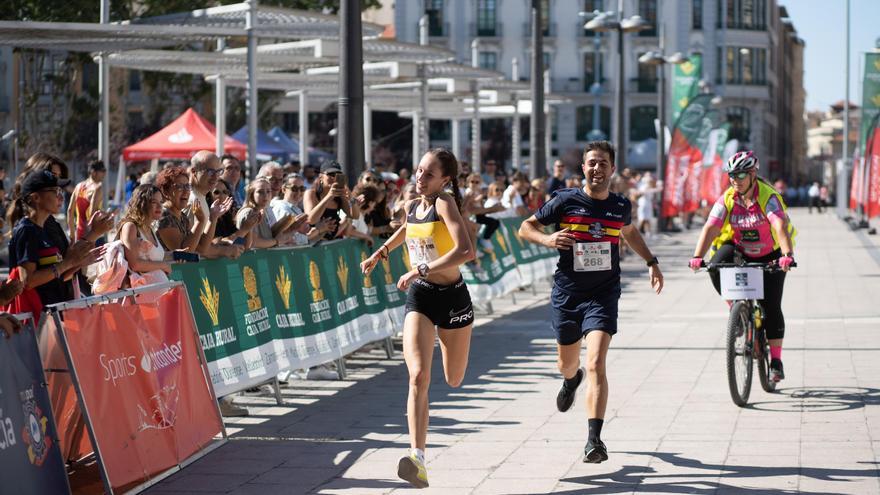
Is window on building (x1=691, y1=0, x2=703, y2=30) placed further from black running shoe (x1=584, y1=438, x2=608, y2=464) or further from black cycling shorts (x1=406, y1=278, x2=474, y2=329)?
black cycling shorts (x1=406, y1=278, x2=474, y2=329)

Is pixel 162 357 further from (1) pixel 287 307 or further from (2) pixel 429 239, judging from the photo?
(1) pixel 287 307

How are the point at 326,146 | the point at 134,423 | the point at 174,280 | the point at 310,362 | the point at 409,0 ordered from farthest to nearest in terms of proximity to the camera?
1. the point at 409,0
2. the point at 326,146
3. the point at 310,362
4. the point at 174,280
5. the point at 134,423

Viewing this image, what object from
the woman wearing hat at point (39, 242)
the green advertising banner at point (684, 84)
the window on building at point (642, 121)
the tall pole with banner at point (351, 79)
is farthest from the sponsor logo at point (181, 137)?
the window on building at point (642, 121)

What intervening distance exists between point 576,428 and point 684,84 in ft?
112

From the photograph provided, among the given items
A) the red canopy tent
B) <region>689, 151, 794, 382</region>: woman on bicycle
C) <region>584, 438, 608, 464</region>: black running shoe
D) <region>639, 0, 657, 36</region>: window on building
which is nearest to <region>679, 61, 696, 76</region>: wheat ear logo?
the red canopy tent

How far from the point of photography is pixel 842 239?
40594mm

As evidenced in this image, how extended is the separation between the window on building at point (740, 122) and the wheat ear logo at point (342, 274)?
283 ft

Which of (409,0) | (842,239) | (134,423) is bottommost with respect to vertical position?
(842,239)

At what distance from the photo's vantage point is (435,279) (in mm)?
8047

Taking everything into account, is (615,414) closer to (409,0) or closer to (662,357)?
(662,357)

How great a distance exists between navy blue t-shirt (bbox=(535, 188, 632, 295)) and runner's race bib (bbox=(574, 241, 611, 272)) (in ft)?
0.08

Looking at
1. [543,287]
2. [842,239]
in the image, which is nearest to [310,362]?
[543,287]

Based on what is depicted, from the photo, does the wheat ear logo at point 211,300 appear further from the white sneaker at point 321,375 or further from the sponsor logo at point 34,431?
the sponsor logo at point 34,431

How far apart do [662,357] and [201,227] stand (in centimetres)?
494
